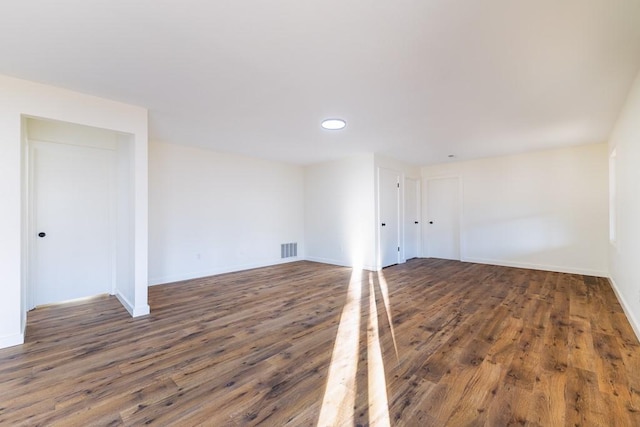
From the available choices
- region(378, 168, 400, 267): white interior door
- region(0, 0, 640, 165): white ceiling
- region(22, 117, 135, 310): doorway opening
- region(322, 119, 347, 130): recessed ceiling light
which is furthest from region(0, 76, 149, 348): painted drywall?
region(378, 168, 400, 267): white interior door

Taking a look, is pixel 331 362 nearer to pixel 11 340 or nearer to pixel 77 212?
pixel 11 340

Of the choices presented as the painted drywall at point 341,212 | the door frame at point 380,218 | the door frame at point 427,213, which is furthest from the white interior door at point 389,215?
the door frame at point 427,213

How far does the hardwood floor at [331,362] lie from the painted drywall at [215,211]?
3.87 feet

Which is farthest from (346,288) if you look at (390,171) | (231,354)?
(390,171)

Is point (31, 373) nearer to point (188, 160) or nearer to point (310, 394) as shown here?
point (310, 394)

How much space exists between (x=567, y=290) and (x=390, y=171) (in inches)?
136

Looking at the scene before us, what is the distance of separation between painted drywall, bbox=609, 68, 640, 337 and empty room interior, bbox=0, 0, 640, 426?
0.06 m

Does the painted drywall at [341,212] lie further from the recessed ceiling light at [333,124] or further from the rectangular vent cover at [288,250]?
the recessed ceiling light at [333,124]

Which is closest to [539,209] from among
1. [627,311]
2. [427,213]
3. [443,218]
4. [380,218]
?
[443,218]

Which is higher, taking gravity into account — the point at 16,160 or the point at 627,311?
the point at 16,160

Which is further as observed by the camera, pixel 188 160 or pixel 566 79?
pixel 188 160

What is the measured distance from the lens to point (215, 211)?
5188mm

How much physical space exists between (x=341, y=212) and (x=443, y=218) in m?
2.64

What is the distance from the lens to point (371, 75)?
2.39 m
